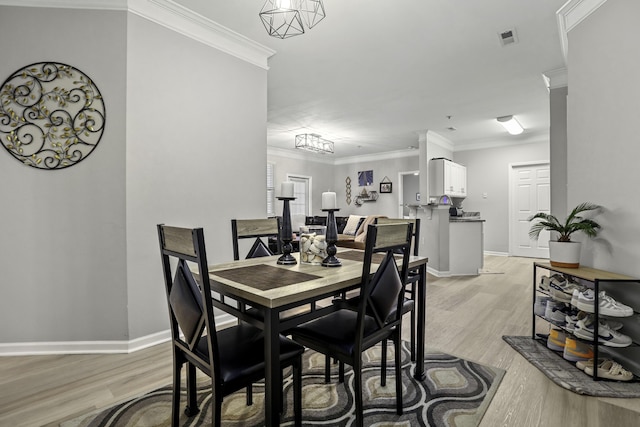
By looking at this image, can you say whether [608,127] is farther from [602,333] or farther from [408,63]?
[408,63]

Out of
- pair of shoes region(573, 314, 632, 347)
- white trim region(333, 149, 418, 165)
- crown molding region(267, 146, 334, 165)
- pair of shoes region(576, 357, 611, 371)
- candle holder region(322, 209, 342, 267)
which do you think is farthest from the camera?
white trim region(333, 149, 418, 165)

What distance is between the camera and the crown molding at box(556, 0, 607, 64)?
2.20 metres

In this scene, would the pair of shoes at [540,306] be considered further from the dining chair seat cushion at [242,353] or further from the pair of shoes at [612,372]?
the dining chair seat cushion at [242,353]

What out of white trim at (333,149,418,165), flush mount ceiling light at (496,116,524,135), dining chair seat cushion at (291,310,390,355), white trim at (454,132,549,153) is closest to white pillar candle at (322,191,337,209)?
dining chair seat cushion at (291,310,390,355)

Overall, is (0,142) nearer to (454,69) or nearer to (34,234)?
(34,234)

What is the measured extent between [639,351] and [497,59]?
2.69 meters

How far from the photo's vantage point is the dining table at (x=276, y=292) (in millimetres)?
1161

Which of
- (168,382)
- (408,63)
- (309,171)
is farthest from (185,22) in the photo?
(309,171)

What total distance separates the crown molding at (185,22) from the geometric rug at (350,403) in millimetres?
2539

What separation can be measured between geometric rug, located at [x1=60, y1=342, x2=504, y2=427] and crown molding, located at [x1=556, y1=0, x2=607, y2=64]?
254cm

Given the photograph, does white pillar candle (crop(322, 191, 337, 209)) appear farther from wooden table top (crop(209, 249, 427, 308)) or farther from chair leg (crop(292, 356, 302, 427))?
chair leg (crop(292, 356, 302, 427))

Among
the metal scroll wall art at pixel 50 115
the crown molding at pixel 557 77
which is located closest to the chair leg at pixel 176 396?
the metal scroll wall art at pixel 50 115

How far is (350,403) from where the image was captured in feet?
5.55

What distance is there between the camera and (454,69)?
339 centimetres
